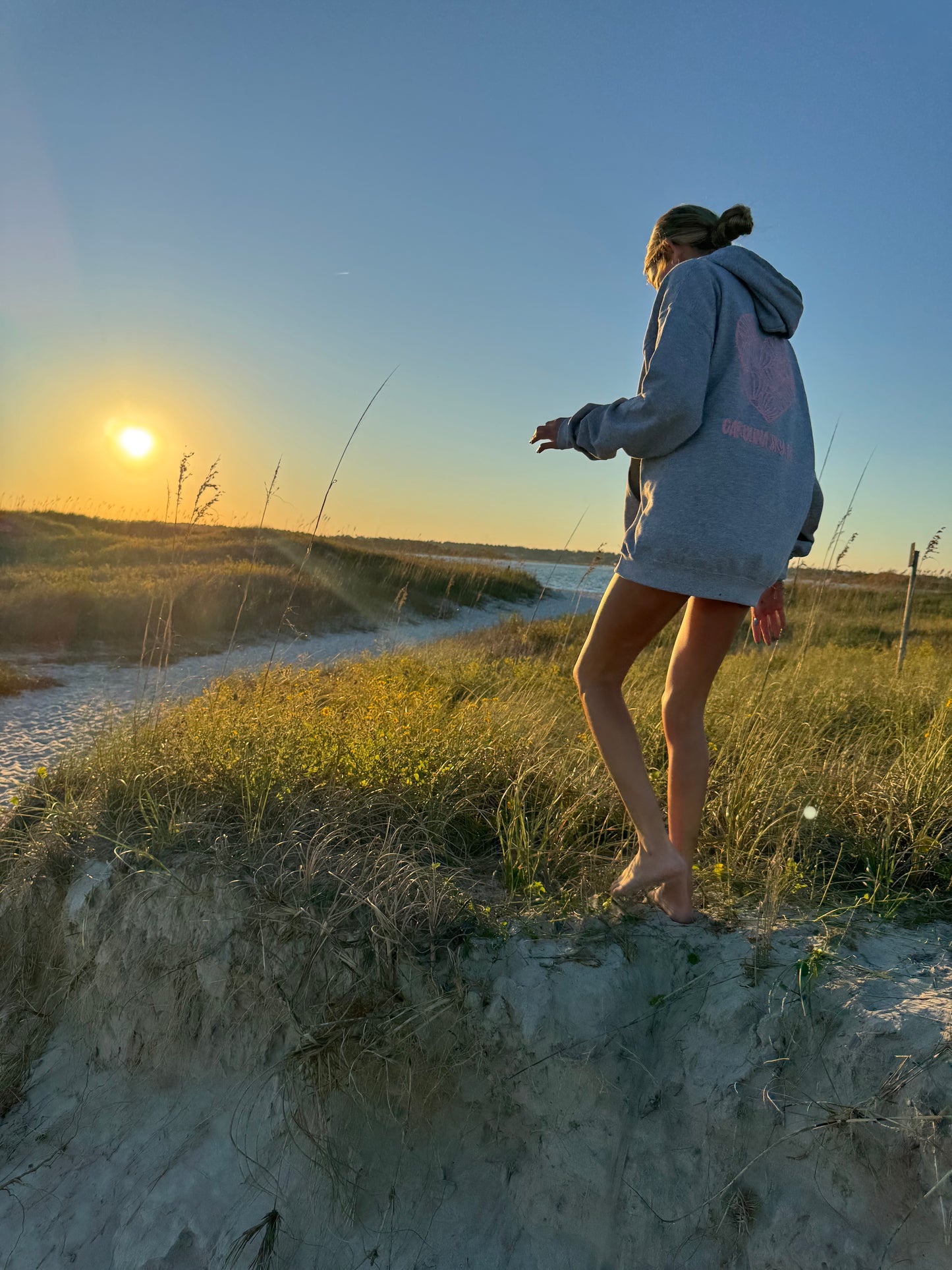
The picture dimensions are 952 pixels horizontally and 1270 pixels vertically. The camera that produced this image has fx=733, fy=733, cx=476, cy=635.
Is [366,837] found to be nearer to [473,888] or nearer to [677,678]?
[473,888]

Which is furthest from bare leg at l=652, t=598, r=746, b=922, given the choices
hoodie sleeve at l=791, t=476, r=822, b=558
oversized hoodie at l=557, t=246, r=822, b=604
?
hoodie sleeve at l=791, t=476, r=822, b=558

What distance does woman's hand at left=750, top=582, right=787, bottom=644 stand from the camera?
232cm

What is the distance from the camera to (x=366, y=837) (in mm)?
2582

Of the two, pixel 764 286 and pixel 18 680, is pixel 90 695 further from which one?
pixel 764 286

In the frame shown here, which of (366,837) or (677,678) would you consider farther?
(366,837)

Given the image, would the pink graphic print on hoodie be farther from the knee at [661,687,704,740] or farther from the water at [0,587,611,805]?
the water at [0,587,611,805]

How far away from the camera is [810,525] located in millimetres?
2172

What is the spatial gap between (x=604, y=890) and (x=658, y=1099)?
61cm

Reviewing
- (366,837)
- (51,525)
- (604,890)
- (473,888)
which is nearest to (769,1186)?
(604,890)

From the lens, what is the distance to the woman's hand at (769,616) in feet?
7.61

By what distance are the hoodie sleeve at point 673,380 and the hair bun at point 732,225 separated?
0.30m

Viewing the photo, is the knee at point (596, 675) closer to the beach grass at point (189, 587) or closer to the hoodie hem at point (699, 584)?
the hoodie hem at point (699, 584)

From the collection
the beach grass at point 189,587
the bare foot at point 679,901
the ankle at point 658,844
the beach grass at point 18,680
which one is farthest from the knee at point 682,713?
the beach grass at point 18,680

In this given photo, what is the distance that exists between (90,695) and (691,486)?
Result: 5777 mm
